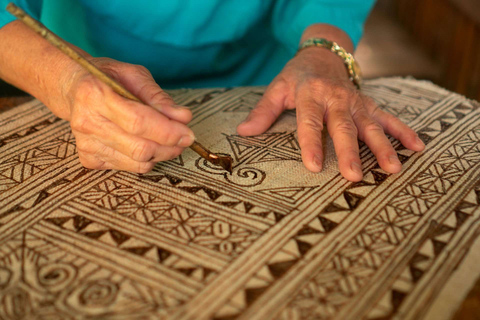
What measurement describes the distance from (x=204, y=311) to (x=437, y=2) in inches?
86.4

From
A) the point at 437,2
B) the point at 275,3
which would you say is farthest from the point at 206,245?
the point at 437,2

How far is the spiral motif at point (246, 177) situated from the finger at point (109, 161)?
148 mm

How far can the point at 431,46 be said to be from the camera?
7.65 ft

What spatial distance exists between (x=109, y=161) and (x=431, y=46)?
2.03 meters

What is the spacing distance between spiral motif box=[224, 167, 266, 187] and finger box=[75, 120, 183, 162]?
11 cm

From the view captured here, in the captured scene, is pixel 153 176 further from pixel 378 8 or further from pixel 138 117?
pixel 378 8

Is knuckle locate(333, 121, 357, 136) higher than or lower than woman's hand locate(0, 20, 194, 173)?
higher

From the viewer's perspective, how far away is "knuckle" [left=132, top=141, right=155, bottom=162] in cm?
76

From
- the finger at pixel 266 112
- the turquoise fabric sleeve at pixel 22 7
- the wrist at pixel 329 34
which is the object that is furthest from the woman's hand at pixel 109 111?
the wrist at pixel 329 34

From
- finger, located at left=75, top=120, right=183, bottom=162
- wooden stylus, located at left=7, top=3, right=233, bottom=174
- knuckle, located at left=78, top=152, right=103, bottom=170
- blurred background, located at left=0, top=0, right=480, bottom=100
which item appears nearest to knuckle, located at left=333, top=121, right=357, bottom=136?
wooden stylus, located at left=7, top=3, right=233, bottom=174

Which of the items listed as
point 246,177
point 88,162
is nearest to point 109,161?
point 88,162

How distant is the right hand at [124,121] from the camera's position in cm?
73

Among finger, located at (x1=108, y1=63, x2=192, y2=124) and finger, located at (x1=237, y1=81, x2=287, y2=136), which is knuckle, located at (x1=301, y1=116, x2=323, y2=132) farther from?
finger, located at (x1=108, y1=63, x2=192, y2=124)

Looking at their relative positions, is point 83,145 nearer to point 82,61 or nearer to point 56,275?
point 82,61
